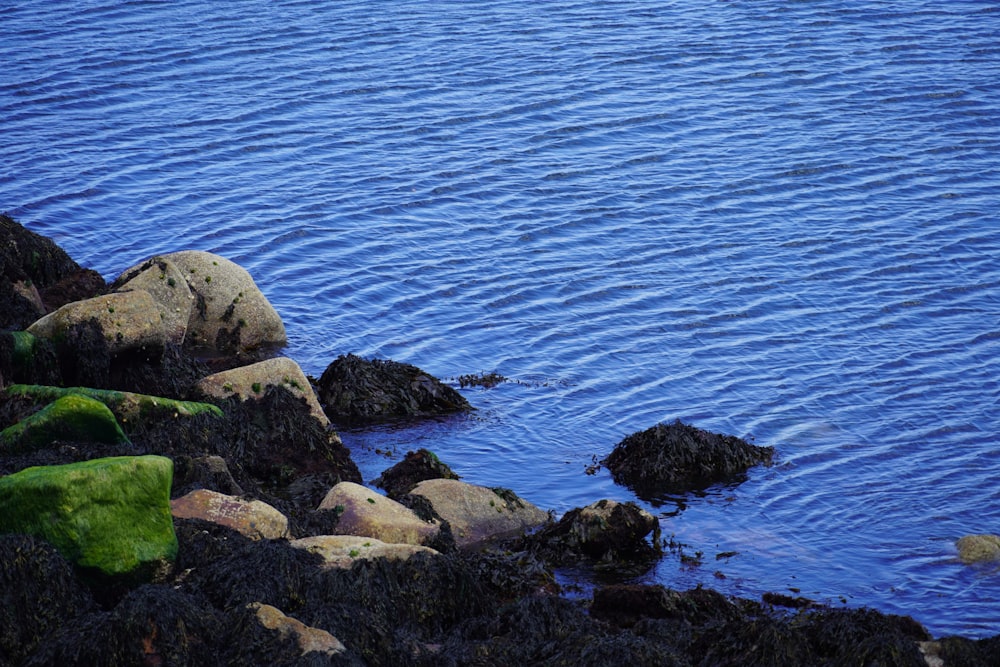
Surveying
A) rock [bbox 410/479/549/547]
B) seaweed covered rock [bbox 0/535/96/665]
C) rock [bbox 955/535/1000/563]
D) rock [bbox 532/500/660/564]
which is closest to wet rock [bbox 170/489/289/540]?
seaweed covered rock [bbox 0/535/96/665]

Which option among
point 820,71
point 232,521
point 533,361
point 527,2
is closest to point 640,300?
point 533,361

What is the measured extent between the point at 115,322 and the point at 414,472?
13.4 ft

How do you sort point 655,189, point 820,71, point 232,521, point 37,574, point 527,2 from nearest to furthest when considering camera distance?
1. point 37,574
2. point 232,521
3. point 655,189
4. point 820,71
5. point 527,2

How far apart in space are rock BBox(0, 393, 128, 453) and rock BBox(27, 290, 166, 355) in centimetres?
259

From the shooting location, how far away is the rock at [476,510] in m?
12.0

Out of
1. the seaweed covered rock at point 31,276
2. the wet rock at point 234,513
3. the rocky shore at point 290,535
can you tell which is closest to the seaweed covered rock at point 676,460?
the rocky shore at point 290,535

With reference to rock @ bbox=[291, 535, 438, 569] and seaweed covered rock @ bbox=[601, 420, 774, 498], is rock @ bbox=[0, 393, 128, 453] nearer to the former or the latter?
rock @ bbox=[291, 535, 438, 569]

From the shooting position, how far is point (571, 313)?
18188 millimetres

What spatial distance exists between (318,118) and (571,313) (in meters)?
11.5

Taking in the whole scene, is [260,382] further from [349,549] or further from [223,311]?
[349,549]

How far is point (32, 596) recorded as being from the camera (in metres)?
8.46

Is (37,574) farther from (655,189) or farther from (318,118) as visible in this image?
(318,118)

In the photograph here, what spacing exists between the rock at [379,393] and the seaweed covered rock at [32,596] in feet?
20.7

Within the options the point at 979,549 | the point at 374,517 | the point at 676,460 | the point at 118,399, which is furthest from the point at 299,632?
the point at 979,549
